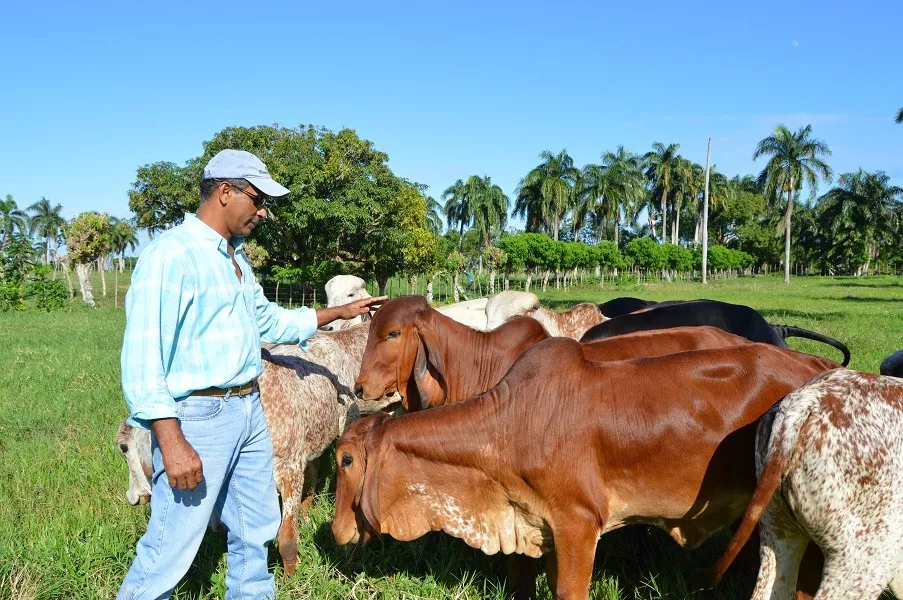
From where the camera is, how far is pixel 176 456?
10.5 ft

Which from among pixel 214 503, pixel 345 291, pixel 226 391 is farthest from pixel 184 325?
pixel 345 291

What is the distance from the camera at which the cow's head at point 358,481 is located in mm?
3922

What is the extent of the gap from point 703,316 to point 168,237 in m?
5.41

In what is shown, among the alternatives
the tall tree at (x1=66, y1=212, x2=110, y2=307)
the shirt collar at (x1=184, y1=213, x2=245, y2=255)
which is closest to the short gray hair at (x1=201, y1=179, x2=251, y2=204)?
the shirt collar at (x1=184, y1=213, x2=245, y2=255)

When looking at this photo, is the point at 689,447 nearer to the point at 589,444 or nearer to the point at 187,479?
the point at 589,444

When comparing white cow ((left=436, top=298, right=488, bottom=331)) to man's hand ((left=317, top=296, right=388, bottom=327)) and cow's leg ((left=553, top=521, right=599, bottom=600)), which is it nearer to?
man's hand ((left=317, top=296, right=388, bottom=327))

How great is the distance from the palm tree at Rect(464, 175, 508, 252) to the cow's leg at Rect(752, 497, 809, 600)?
216 ft

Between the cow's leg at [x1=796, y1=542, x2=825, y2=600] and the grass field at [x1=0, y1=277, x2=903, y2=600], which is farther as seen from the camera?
the grass field at [x1=0, y1=277, x2=903, y2=600]

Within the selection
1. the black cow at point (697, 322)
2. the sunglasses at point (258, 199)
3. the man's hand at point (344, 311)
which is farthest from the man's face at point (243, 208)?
the black cow at point (697, 322)

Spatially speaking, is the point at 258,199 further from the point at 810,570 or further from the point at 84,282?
the point at 84,282

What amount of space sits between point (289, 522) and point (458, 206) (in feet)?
223

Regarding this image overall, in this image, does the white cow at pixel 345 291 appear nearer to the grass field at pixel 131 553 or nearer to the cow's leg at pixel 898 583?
the grass field at pixel 131 553

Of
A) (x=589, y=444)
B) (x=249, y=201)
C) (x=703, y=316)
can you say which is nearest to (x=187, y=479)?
(x=249, y=201)

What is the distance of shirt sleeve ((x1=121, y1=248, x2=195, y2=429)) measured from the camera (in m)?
3.16
